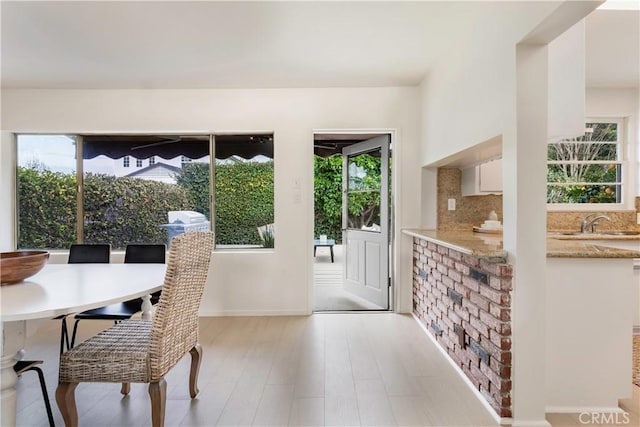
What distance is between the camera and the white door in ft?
12.8

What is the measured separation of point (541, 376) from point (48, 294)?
2524 mm

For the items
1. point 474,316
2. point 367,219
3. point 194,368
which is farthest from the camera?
point 367,219

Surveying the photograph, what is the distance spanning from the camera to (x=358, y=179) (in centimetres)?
438

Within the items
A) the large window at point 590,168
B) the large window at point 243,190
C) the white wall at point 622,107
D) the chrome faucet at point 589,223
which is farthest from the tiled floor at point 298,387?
the white wall at point 622,107

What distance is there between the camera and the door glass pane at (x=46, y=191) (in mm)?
3766

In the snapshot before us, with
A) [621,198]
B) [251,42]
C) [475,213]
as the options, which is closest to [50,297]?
[251,42]

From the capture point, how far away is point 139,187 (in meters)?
3.80

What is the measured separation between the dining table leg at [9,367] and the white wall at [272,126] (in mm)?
2187

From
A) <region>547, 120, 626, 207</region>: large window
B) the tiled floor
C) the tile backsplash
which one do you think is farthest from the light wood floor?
<region>547, 120, 626, 207</region>: large window

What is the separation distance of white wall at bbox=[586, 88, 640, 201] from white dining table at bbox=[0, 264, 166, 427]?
458cm

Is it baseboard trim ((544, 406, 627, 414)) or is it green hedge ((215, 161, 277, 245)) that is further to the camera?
green hedge ((215, 161, 277, 245))

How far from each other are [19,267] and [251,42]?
210 cm

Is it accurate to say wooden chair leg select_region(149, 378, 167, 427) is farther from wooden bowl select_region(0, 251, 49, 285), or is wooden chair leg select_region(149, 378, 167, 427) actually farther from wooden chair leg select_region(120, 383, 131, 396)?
wooden bowl select_region(0, 251, 49, 285)

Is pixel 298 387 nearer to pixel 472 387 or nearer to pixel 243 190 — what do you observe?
pixel 472 387
